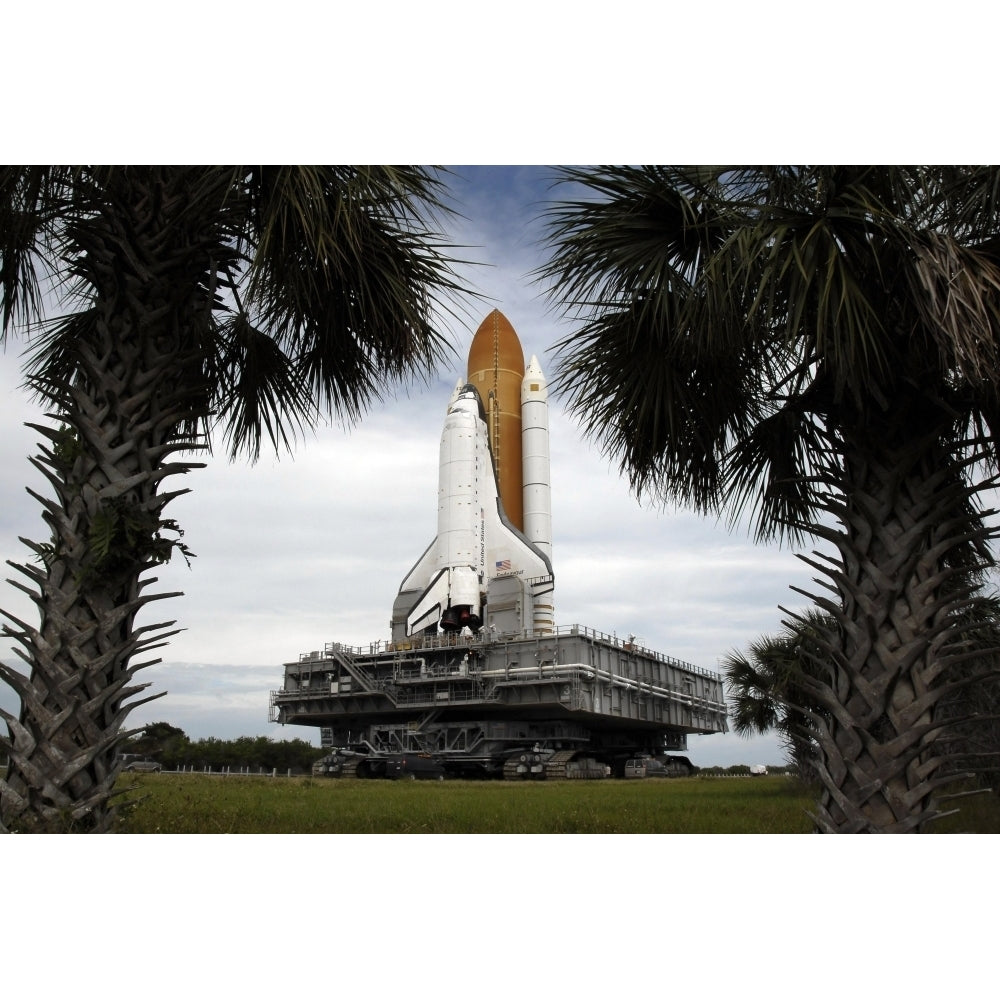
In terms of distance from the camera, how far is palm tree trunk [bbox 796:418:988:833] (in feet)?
17.6

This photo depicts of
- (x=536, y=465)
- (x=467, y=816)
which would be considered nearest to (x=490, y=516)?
(x=536, y=465)

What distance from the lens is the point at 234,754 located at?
4281 centimetres

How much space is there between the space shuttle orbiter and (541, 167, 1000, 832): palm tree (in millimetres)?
32382

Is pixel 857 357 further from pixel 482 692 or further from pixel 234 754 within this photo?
pixel 234 754

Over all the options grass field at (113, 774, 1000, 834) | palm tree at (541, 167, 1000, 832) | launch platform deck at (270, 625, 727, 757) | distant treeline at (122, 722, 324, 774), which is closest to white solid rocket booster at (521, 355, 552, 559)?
launch platform deck at (270, 625, 727, 757)

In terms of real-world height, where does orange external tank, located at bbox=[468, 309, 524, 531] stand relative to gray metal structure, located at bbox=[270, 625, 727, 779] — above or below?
above

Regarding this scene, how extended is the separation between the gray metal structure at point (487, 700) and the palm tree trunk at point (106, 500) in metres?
27.8

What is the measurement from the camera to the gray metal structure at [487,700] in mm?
35812

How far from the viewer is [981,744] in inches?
505

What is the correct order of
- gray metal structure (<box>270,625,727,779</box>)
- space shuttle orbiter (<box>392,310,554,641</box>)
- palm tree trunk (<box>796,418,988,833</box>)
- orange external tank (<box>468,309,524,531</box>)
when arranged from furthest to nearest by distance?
orange external tank (<box>468,309,524,531</box>) < space shuttle orbiter (<box>392,310,554,641</box>) < gray metal structure (<box>270,625,727,779</box>) < palm tree trunk (<box>796,418,988,833</box>)

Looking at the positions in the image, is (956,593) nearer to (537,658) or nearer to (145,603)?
(145,603)

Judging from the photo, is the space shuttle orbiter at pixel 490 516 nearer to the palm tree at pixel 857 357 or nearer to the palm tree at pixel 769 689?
the palm tree at pixel 769 689

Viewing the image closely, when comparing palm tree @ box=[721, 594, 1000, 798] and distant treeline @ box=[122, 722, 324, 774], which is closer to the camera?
palm tree @ box=[721, 594, 1000, 798]

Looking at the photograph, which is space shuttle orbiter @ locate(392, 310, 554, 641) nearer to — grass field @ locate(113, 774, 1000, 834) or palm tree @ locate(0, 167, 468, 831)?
grass field @ locate(113, 774, 1000, 834)
